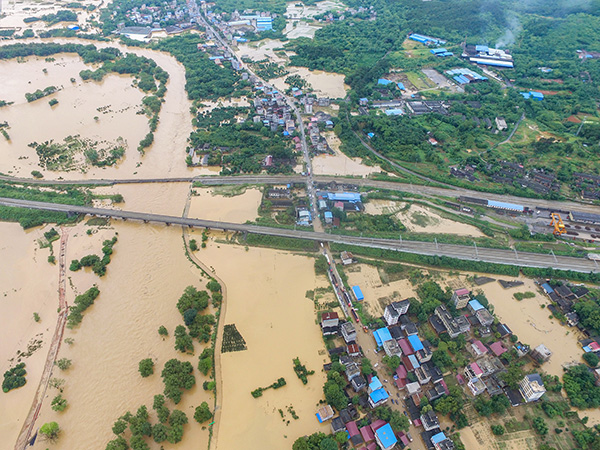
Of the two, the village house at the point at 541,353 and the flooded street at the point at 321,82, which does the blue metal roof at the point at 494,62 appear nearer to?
the flooded street at the point at 321,82

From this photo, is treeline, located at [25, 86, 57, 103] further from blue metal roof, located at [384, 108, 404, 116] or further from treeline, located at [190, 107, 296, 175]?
blue metal roof, located at [384, 108, 404, 116]

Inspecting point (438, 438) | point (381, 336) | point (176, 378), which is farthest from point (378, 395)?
point (176, 378)


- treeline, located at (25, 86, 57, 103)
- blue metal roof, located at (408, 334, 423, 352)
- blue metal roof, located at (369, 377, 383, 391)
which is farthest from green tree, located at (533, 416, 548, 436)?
treeline, located at (25, 86, 57, 103)

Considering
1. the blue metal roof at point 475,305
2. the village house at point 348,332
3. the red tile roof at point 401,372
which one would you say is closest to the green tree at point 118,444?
the village house at point 348,332

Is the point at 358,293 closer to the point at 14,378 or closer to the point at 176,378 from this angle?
the point at 176,378

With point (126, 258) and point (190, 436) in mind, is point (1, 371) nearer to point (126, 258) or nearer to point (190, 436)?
point (126, 258)

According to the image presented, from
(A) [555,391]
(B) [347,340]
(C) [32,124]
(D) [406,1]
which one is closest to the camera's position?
(A) [555,391]

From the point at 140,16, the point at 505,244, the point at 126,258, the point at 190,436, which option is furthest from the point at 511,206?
the point at 140,16
